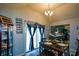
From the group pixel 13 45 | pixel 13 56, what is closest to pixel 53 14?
pixel 13 45

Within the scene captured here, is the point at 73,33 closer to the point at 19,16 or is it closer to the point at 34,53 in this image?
the point at 34,53

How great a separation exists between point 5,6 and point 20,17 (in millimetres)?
298

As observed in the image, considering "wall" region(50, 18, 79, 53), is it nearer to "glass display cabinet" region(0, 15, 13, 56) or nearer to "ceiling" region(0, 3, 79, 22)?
"ceiling" region(0, 3, 79, 22)

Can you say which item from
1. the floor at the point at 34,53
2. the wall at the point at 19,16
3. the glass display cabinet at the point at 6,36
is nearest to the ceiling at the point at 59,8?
the wall at the point at 19,16

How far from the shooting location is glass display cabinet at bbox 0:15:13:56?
6.59 ft

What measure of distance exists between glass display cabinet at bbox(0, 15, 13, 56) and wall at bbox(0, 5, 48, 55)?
0.21ft

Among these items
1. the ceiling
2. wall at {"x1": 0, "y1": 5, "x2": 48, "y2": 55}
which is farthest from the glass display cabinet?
the ceiling

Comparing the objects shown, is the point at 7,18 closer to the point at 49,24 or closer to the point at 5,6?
the point at 5,6

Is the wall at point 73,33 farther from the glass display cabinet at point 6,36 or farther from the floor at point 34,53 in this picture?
the glass display cabinet at point 6,36

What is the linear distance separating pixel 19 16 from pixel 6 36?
0.39 meters

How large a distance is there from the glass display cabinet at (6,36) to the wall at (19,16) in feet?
0.21

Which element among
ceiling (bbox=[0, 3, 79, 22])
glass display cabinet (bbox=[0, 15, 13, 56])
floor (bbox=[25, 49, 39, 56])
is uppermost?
ceiling (bbox=[0, 3, 79, 22])

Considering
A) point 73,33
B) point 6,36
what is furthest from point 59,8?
point 6,36

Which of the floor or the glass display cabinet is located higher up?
the glass display cabinet
